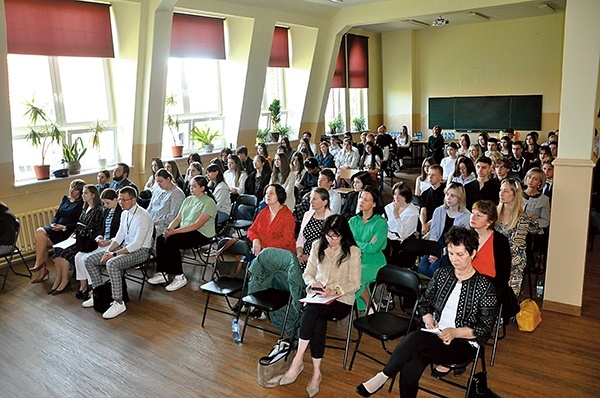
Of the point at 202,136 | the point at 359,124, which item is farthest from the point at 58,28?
the point at 359,124

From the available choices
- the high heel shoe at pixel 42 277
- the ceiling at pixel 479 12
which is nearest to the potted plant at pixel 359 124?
the ceiling at pixel 479 12

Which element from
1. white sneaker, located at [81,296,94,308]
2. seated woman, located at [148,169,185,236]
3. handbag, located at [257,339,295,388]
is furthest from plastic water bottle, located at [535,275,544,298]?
white sneaker, located at [81,296,94,308]

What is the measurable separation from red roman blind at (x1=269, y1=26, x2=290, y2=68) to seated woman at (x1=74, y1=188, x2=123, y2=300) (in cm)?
694

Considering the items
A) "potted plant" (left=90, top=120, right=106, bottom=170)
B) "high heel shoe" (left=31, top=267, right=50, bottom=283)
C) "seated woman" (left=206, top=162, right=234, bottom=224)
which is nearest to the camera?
"high heel shoe" (left=31, top=267, right=50, bottom=283)

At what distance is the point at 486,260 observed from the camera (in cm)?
396

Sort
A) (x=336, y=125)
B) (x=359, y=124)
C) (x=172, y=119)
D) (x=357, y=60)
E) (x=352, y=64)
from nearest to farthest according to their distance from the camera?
(x=172, y=119)
(x=336, y=125)
(x=352, y=64)
(x=357, y=60)
(x=359, y=124)

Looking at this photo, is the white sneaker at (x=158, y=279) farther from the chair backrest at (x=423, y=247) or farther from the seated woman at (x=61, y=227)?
the chair backrest at (x=423, y=247)

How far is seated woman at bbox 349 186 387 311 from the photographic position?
15.1ft

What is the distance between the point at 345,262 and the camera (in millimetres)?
4133

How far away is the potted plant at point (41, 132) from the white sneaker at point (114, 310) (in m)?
3.24

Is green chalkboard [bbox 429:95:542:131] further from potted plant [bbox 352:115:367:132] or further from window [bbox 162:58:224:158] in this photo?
window [bbox 162:58:224:158]

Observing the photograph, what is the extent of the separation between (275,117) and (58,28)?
534cm

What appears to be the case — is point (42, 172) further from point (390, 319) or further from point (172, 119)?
point (390, 319)

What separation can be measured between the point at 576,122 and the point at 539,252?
1.54 meters
